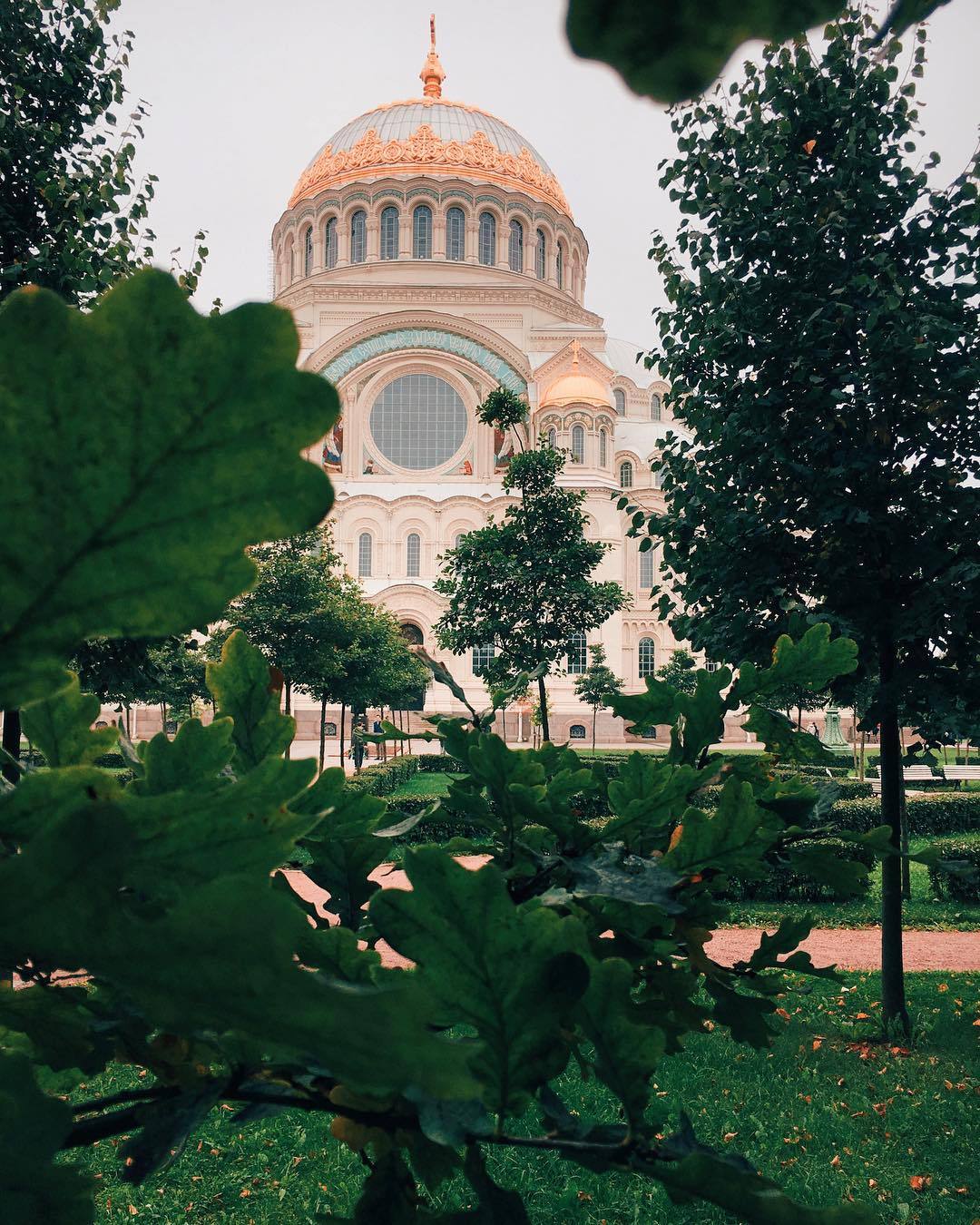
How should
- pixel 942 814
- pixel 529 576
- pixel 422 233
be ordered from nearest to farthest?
pixel 942 814, pixel 529 576, pixel 422 233

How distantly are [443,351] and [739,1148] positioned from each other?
3169 cm

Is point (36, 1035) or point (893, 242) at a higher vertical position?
point (893, 242)

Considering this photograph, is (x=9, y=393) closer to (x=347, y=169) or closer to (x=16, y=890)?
(x=16, y=890)

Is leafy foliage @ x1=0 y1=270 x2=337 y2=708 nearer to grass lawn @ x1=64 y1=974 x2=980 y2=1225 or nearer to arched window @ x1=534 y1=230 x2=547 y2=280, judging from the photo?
grass lawn @ x1=64 y1=974 x2=980 y2=1225

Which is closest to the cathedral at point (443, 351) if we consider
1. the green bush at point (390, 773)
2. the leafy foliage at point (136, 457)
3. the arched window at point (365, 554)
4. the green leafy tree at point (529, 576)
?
the arched window at point (365, 554)

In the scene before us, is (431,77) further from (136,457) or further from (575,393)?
(136,457)

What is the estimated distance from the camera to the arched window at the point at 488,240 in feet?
116

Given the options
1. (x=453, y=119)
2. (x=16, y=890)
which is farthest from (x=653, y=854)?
(x=453, y=119)

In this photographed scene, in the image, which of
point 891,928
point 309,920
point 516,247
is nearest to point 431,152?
point 516,247

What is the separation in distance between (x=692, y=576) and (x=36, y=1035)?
224 inches

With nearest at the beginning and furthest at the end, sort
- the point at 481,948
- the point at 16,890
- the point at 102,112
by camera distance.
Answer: the point at 16,890, the point at 481,948, the point at 102,112

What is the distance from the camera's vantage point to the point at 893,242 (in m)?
5.38

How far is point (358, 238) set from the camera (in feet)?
116

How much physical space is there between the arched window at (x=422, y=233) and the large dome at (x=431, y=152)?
4.55 ft
